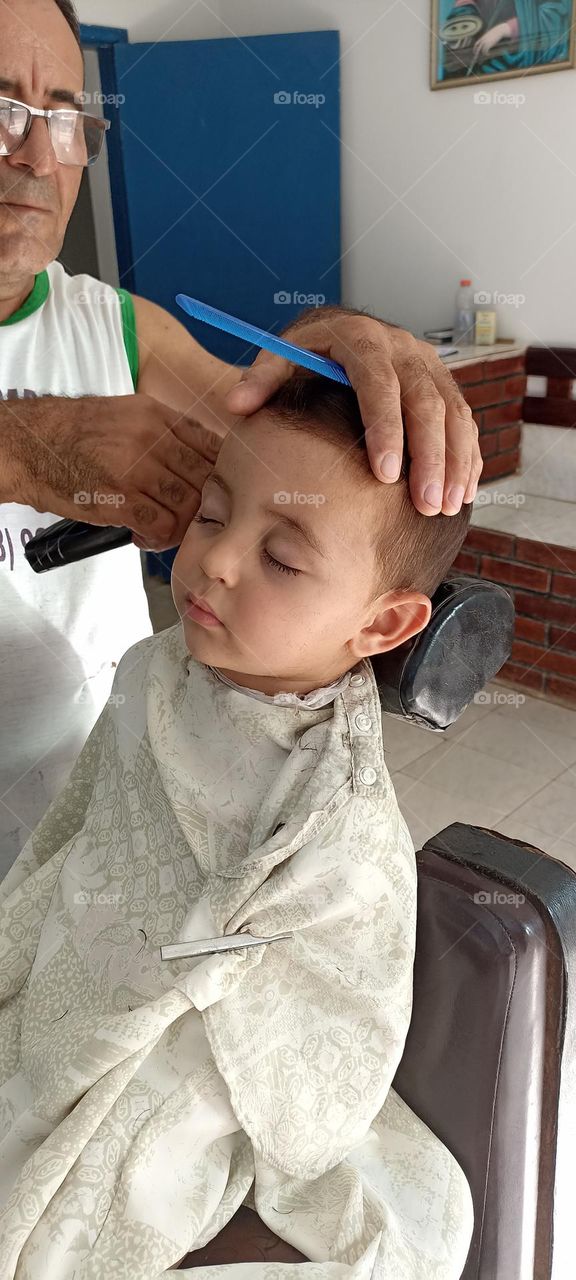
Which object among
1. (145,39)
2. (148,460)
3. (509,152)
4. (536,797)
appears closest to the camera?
(148,460)

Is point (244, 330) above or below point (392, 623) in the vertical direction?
above

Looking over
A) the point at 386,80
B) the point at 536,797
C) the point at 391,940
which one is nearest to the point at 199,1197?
the point at 391,940

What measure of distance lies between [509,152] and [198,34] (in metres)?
2.06

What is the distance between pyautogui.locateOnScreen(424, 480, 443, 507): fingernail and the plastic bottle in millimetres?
3727

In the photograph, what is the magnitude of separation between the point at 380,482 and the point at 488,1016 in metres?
0.59

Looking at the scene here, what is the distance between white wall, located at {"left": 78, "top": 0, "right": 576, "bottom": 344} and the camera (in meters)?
4.07

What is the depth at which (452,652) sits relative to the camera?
1102 mm

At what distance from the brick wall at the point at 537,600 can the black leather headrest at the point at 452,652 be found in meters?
2.90

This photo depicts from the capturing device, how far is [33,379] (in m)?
1.60

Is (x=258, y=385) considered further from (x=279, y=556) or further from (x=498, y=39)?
(x=498, y=39)

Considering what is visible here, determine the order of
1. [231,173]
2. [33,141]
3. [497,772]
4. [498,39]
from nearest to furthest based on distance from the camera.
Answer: [33,141] < [497,772] < [498,39] < [231,173]

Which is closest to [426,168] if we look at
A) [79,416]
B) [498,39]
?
[498,39]

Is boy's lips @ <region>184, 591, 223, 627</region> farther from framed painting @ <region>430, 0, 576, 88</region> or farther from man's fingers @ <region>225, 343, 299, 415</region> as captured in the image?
framed painting @ <region>430, 0, 576, 88</region>

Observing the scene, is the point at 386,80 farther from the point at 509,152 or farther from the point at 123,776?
the point at 123,776
